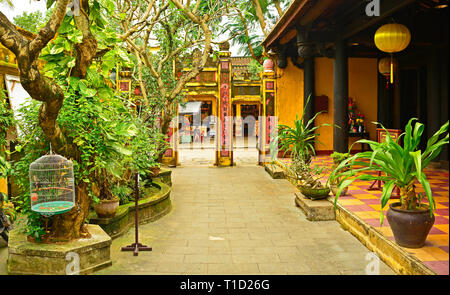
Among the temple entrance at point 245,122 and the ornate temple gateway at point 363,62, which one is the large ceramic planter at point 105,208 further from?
the temple entrance at point 245,122

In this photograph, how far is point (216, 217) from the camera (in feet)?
21.5

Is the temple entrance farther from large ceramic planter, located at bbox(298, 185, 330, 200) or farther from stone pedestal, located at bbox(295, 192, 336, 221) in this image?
stone pedestal, located at bbox(295, 192, 336, 221)

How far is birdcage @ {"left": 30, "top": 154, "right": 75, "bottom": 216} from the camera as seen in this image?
13.2ft

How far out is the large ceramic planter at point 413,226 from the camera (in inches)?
152

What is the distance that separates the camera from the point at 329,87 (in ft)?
38.6

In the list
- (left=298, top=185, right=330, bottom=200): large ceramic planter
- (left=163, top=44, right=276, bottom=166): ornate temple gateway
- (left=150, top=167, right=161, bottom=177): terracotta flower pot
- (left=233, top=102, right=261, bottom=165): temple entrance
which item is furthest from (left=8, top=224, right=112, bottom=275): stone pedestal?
(left=233, top=102, right=261, bottom=165): temple entrance

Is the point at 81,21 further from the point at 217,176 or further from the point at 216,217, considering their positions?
the point at 217,176

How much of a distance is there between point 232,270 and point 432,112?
23.6ft

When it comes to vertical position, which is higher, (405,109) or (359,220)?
(405,109)

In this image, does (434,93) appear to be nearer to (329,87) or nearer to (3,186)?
(329,87)

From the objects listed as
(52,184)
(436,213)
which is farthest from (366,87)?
(52,184)

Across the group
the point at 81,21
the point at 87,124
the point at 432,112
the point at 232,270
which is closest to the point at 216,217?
the point at 232,270

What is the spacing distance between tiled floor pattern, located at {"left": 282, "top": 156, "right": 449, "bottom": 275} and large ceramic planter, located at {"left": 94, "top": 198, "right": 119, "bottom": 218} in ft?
11.3

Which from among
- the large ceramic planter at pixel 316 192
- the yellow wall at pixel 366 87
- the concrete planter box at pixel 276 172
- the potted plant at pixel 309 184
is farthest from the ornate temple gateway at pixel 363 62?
the concrete planter box at pixel 276 172
